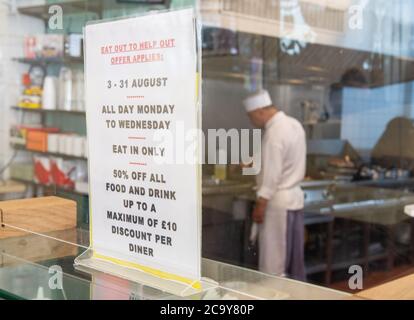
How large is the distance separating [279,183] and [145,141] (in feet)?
7.11

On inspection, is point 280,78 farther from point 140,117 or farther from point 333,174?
point 140,117

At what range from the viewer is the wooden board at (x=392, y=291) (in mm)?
578

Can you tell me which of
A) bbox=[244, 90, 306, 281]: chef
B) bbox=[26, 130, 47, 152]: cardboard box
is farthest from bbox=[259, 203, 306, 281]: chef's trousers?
bbox=[26, 130, 47, 152]: cardboard box

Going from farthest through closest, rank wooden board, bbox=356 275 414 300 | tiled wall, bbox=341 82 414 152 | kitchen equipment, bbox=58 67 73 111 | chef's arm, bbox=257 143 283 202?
tiled wall, bbox=341 82 414 152, kitchen equipment, bbox=58 67 73 111, chef's arm, bbox=257 143 283 202, wooden board, bbox=356 275 414 300

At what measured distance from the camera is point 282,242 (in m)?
2.78

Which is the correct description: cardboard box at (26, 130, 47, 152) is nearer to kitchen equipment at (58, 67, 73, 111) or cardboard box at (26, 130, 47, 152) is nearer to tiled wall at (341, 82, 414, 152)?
kitchen equipment at (58, 67, 73, 111)

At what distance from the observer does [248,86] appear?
381 cm

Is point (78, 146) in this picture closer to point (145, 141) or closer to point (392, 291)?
point (145, 141)

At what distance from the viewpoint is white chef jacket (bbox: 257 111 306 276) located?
8.77 feet

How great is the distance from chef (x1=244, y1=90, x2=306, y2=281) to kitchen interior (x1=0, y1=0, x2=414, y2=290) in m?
0.11

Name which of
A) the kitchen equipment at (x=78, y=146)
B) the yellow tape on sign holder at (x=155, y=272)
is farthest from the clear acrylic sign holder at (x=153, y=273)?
the kitchen equipment at (x=78, y=146)
